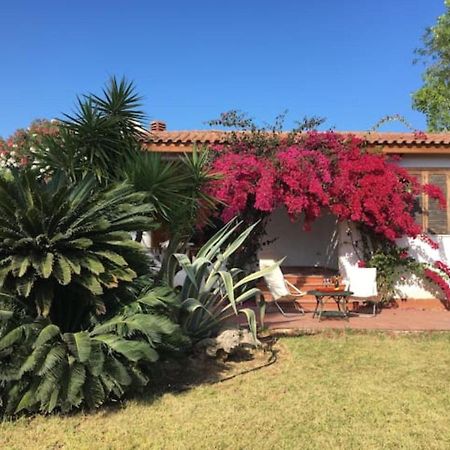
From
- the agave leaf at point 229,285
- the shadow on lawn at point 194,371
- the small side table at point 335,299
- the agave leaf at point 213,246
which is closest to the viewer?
the shadow on lawn at point 194,371

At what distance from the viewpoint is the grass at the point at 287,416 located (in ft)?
14.9

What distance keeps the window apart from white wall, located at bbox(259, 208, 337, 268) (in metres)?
3.09

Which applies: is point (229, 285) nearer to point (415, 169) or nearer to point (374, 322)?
point (374, 322)

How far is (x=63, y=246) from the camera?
538 cm

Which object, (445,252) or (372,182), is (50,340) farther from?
(445,252)

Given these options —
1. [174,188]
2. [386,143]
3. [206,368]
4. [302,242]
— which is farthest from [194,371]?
[302,242]

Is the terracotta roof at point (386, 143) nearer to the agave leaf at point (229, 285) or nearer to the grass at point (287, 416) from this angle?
the agave leaf at point (229, 285)

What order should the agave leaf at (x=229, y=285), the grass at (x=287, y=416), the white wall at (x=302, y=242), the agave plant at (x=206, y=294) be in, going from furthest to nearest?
the white wall at (x=302, y=242), the agave plant at (x=206, y=294), the agave leaf at (x=229, y=285), the grass at (x=287, y=416)

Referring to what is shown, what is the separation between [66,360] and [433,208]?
9.72 metres

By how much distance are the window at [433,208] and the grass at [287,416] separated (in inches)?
223

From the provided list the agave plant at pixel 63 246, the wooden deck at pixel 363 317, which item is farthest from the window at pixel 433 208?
the agave plant at pixel 63 246

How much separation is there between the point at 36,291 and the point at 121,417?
5.09 ft

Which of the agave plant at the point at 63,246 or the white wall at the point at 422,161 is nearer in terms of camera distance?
the agave plant at the point at 63,246

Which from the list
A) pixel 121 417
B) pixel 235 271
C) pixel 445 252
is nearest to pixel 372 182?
pixel 445 252
